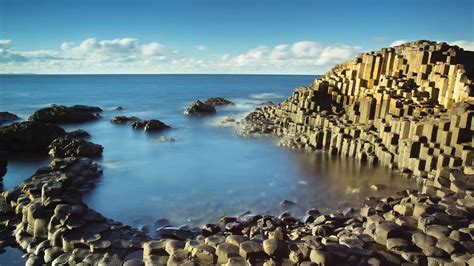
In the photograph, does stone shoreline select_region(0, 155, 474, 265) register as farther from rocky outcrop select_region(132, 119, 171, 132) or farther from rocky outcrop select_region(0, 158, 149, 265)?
rocky outcrop select_region(132, 119, 171, 132)

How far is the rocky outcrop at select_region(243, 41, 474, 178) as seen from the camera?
9852 millimetres

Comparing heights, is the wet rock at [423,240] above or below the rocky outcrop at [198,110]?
above

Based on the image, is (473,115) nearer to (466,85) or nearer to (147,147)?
(466,85)

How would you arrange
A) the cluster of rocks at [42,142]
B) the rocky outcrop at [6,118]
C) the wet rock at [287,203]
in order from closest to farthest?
the wet rock at [287,203] → the cluster of rocks at [42,142] → the rocky outcrop at [6,118]

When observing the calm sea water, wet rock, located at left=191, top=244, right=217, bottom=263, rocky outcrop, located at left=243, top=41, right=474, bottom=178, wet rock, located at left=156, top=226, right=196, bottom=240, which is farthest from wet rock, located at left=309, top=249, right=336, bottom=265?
rocky outcrop, located at left=243, top=41, right=474, bottom=178

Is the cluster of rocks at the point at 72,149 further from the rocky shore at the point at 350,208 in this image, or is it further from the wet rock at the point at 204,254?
the wet rock at the point at 204,254

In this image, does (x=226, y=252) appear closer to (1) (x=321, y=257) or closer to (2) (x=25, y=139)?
(1) (x=321, y=257)

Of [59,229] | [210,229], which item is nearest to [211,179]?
[210,229]

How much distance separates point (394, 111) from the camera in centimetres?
1227

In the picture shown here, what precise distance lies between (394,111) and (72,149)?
1112 centimetres

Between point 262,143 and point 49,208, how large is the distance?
9.15 m

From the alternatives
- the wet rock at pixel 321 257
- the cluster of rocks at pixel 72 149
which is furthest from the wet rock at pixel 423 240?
the cluster of rocks at pixel 72 149

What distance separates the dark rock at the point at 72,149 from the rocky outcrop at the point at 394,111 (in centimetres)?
714

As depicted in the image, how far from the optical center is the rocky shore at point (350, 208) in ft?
16.2
